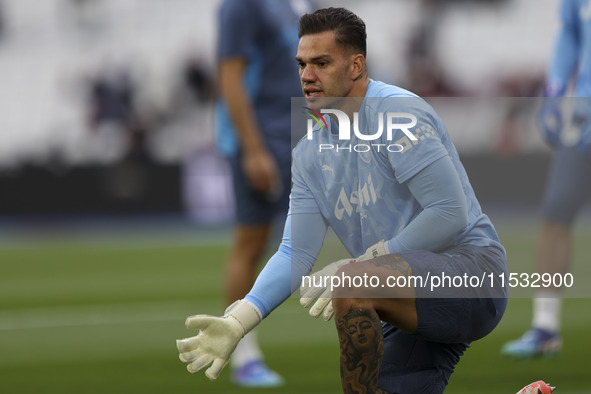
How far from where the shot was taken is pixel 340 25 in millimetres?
3287

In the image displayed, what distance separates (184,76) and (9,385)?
14637 millimetres

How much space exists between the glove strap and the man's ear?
0.79 meters

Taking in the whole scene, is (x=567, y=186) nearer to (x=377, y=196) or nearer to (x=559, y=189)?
(x=559, y=189)

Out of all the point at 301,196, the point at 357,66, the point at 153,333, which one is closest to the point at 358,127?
the point at 357,66

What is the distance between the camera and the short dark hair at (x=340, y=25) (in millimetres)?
3285

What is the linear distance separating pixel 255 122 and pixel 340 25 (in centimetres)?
232

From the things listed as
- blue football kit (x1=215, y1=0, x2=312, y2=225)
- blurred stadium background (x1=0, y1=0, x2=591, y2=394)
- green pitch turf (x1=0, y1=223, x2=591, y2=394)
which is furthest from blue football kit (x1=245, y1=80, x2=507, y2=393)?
blue football kit (x1=215, y1=0, x2=312, y2=225)

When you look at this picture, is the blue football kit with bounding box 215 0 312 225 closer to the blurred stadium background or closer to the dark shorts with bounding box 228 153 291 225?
the dark shorts with bounding box 228 153 291 225

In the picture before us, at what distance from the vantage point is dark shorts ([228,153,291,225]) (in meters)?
5.52

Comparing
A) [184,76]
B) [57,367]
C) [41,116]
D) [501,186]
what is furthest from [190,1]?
[501,186]

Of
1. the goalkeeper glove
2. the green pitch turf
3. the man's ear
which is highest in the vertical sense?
the man's ear

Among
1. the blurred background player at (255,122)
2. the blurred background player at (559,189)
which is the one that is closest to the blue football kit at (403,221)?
the blurred background player at (255,122)

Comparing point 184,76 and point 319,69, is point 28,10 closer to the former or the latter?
point 184,76

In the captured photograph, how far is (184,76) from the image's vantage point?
19.8 m
